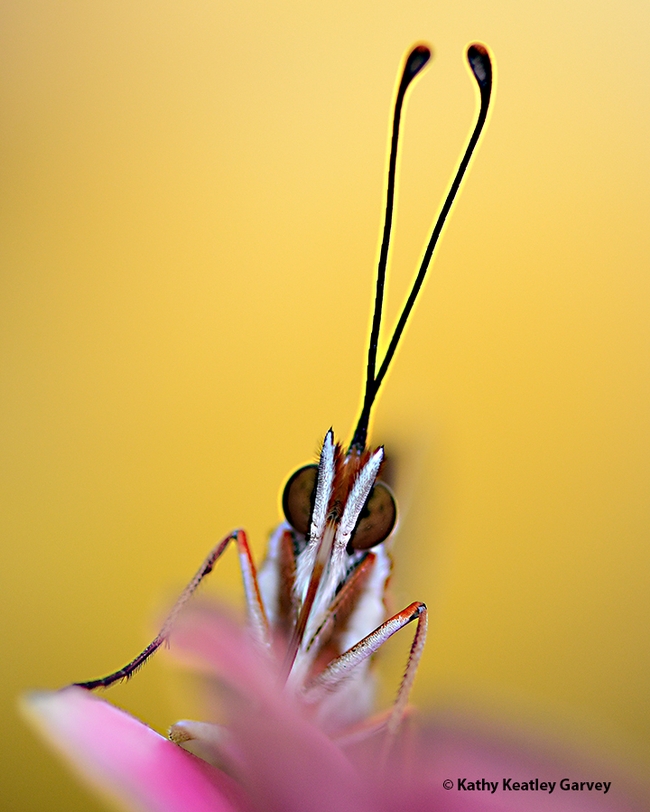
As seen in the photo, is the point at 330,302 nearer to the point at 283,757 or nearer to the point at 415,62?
the point at 415,62

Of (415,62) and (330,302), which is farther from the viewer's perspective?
(330,302)

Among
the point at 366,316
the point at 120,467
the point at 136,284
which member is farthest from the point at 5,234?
the point at 366,316

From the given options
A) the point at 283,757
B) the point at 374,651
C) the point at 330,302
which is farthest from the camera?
the point at 330,302

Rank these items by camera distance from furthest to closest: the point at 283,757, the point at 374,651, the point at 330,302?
the point at 330,302 < the point at 374,651 < the point at 283,757

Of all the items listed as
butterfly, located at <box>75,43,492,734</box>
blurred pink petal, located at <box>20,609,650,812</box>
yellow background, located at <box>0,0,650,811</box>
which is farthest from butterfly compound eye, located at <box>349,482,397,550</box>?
yellow background, located at <box>0,0,650,811</box>

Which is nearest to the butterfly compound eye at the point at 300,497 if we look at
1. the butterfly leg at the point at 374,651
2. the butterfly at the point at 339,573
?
the butterfly at the point at 339,573

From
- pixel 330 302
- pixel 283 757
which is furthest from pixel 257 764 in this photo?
pixel 330 302

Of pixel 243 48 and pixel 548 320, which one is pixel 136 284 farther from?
pixel 548 320
